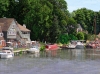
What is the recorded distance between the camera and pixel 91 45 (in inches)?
4456

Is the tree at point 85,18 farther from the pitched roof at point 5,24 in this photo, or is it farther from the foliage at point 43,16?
the pitched roof at point 5,24

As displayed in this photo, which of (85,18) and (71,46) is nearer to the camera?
(71,46)

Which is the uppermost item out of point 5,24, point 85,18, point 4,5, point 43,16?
point 4,5

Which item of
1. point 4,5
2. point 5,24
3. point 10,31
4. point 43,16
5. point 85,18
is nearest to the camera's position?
point 5,24

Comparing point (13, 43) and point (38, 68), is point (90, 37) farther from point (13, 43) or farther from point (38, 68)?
point (38, 68)

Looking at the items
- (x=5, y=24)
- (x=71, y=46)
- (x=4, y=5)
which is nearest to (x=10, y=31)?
(x=5, y=24)

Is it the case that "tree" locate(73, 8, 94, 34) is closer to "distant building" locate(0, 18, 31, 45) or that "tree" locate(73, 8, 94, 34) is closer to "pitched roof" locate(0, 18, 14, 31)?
"distant building" locate(0, 18, 31, 45)

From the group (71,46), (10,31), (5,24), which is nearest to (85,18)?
(71,46)

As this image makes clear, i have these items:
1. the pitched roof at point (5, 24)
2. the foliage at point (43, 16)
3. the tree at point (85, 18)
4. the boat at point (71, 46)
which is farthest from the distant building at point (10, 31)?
the tree at point (85, 18)

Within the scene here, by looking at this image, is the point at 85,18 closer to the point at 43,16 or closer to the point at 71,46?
the point at 71,46

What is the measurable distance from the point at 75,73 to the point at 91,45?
6503 centimetres

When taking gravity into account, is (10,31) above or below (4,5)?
below

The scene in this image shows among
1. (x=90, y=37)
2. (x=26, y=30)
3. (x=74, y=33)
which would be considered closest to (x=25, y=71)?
(x=26, y=30)

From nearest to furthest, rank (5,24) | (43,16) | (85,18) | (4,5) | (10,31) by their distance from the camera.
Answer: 1. (5,24)
2. (10,31)
3. (4,5)
4. (43,16)
5. (85,18)
